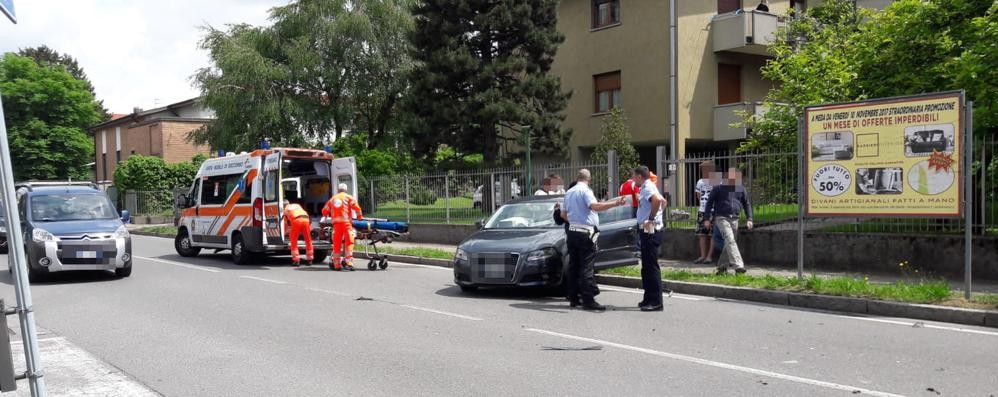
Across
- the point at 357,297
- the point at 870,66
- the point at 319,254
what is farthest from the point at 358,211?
the point at 870,66

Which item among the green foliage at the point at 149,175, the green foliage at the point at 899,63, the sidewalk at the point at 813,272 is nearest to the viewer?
the sidewalk at the point at 813,272

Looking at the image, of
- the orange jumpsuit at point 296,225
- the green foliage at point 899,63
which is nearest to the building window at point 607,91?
the green foliage at point 899,63

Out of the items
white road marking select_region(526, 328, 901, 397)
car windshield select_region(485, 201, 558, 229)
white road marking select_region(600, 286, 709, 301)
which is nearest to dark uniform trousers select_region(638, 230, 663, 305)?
white road marking select_region(600, 286, 709, 301)

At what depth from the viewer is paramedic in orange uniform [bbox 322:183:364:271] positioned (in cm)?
1504

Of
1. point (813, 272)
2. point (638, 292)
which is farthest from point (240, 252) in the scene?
point (813, 272)

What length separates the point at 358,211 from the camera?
50.7 feet

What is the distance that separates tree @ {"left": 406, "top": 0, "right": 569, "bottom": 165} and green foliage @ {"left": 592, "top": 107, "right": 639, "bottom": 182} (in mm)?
1354

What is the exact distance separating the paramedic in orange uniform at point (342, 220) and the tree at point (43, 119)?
42776 mm

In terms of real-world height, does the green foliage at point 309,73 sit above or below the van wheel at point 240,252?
above

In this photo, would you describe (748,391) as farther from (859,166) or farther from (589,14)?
(589,14)

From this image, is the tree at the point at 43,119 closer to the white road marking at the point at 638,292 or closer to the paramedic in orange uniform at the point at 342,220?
the paramedic in orange uniform at the point at 342,220

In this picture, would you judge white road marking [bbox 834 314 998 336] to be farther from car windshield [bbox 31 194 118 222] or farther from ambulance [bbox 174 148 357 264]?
car windshield [bbox 31 194 118 222]

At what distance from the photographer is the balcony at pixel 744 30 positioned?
25.5m

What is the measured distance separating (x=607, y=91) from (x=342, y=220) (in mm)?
15311
